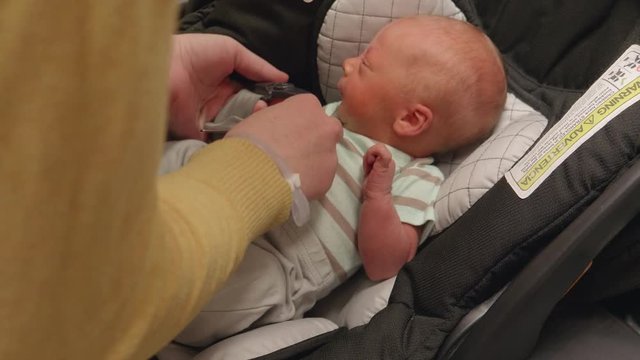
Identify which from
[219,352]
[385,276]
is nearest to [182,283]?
[219,352]

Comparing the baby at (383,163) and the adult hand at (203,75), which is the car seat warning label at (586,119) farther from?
the adult hand at (203,75)

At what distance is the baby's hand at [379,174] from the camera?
0.96 metres

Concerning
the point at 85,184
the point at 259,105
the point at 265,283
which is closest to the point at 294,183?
the point at 265,283

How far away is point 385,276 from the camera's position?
37.2 inches

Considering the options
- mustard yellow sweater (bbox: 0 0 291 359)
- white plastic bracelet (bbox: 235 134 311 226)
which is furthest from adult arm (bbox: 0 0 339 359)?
white plastic bracelet (bbox: 235 134 311 226)

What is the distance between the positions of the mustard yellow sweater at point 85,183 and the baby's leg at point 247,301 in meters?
0.36

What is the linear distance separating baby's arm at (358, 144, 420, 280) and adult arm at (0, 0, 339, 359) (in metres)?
0.49

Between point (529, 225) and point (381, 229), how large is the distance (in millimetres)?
227

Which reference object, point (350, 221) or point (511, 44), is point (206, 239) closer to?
point (350, 221)

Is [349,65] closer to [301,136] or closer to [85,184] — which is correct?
[301,136]

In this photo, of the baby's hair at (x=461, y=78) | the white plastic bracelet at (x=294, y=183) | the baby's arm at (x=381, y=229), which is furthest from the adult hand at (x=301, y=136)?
the baby's hair at (x=461, y=78)

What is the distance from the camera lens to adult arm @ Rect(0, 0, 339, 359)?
0.29 m

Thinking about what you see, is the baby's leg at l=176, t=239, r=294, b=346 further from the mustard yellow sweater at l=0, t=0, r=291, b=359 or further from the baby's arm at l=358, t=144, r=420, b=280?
the mustard yellow sweater at l=0, t=0, r=291, b=359

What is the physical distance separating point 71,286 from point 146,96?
12 cm
